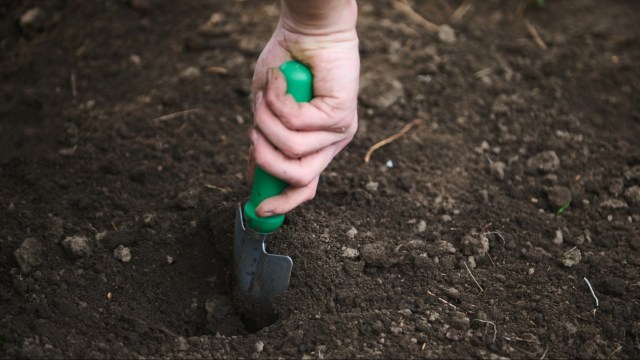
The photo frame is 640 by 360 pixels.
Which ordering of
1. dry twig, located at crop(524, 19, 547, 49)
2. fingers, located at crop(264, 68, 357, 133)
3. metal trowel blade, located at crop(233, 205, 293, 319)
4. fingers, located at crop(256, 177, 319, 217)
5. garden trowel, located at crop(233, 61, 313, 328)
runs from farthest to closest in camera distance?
1. dry twig, located at crop(524, 19, 547, 49)
2. metal trowel blade, located at crop(233, 205, 293, 319)
3. garden trowel, located at crop(233, 61, 313, 328)
4. fingers, located at crop(256, 177, 319, 217)
5. fingers, located at crop(264, 68, 357, 133)

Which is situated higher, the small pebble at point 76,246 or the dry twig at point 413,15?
the dry twig at point 413,15

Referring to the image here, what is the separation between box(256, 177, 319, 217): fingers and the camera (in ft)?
5.24

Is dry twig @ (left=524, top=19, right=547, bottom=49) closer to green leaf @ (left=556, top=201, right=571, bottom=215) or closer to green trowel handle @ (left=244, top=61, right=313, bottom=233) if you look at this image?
green leaf @ (left=556, top=201, right=571, bottom=215)

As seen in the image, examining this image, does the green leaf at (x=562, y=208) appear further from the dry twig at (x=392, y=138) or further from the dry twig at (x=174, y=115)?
the dry twig at (x=174, y=115)

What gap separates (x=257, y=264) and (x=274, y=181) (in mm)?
327

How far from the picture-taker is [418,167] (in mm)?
2258

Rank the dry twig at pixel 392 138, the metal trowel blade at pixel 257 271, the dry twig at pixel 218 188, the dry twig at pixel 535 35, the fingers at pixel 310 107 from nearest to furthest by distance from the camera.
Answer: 1. the fingers at pixel 310 107
2. the metal trowel blade at pixel 257 271
3. the dry twig at pixel 218 188
4. the dry twig at pixel 392 138
5. the dry twig at pixel 535 35

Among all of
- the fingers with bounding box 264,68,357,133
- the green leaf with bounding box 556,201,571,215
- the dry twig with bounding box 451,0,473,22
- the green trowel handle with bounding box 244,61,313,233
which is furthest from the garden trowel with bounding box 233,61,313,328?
the dry twig with bounding box 451,0,473,22

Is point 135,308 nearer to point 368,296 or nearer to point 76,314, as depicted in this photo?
point 76,314

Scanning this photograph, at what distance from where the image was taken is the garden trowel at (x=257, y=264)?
5.63 feet

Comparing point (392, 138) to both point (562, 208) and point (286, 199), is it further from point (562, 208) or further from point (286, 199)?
point (286, 199)

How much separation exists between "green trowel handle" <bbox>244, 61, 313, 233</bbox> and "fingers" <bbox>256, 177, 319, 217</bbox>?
3 cm

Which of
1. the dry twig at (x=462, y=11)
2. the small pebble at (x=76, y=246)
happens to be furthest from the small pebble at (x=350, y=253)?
the dry twig at (x=462, y=11)

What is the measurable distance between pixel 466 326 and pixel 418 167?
0.66m
